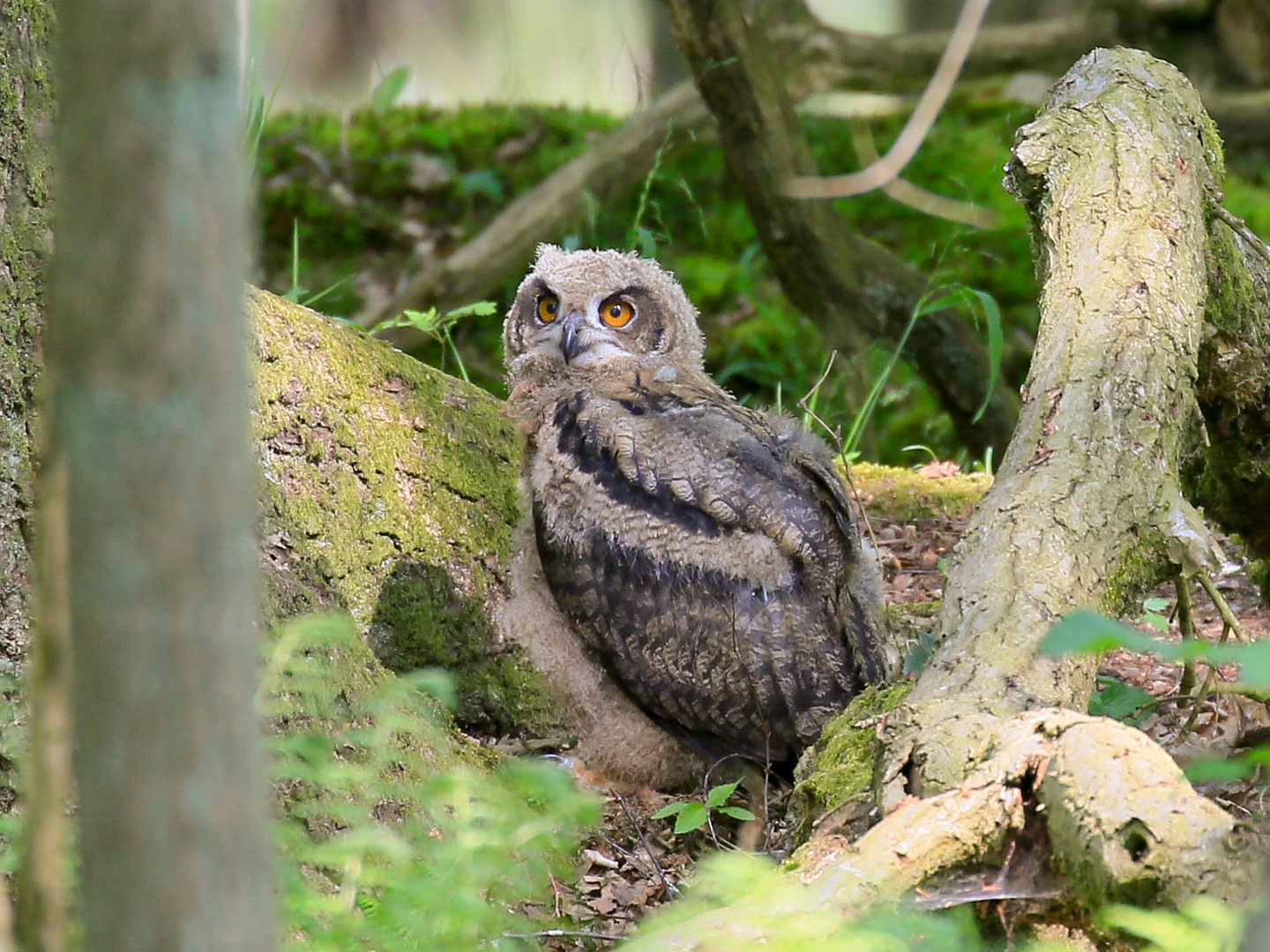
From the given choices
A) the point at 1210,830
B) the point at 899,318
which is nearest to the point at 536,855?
the point at 1210,830

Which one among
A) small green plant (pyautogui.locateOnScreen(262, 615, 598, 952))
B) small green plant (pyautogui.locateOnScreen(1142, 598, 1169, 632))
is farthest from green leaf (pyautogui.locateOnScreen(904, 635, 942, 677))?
small green plant (pyautogui.locateOnScreen(262, 615, 598, 952))

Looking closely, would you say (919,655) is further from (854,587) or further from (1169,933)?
(1169,933)

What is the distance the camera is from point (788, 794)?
12.0 feet

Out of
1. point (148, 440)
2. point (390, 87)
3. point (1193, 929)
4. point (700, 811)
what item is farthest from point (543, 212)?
point (148, 440)

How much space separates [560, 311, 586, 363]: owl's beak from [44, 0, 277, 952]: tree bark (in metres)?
3.44

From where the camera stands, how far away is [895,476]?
19.3 ft

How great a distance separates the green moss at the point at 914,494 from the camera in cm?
557

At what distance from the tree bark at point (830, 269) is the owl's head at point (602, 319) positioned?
202 cm

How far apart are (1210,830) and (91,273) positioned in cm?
157

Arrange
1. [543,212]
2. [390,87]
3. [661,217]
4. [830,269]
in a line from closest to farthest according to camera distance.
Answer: [830,269]
[543,212]
[390,87]
[661,217]

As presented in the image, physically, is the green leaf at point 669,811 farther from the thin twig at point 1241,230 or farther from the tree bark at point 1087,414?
the thin twig at point 1241,230

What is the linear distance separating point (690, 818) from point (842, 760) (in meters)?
0.90

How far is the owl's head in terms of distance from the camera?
14.5 feet

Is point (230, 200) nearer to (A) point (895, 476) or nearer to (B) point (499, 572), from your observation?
(B) point (499, 572)
